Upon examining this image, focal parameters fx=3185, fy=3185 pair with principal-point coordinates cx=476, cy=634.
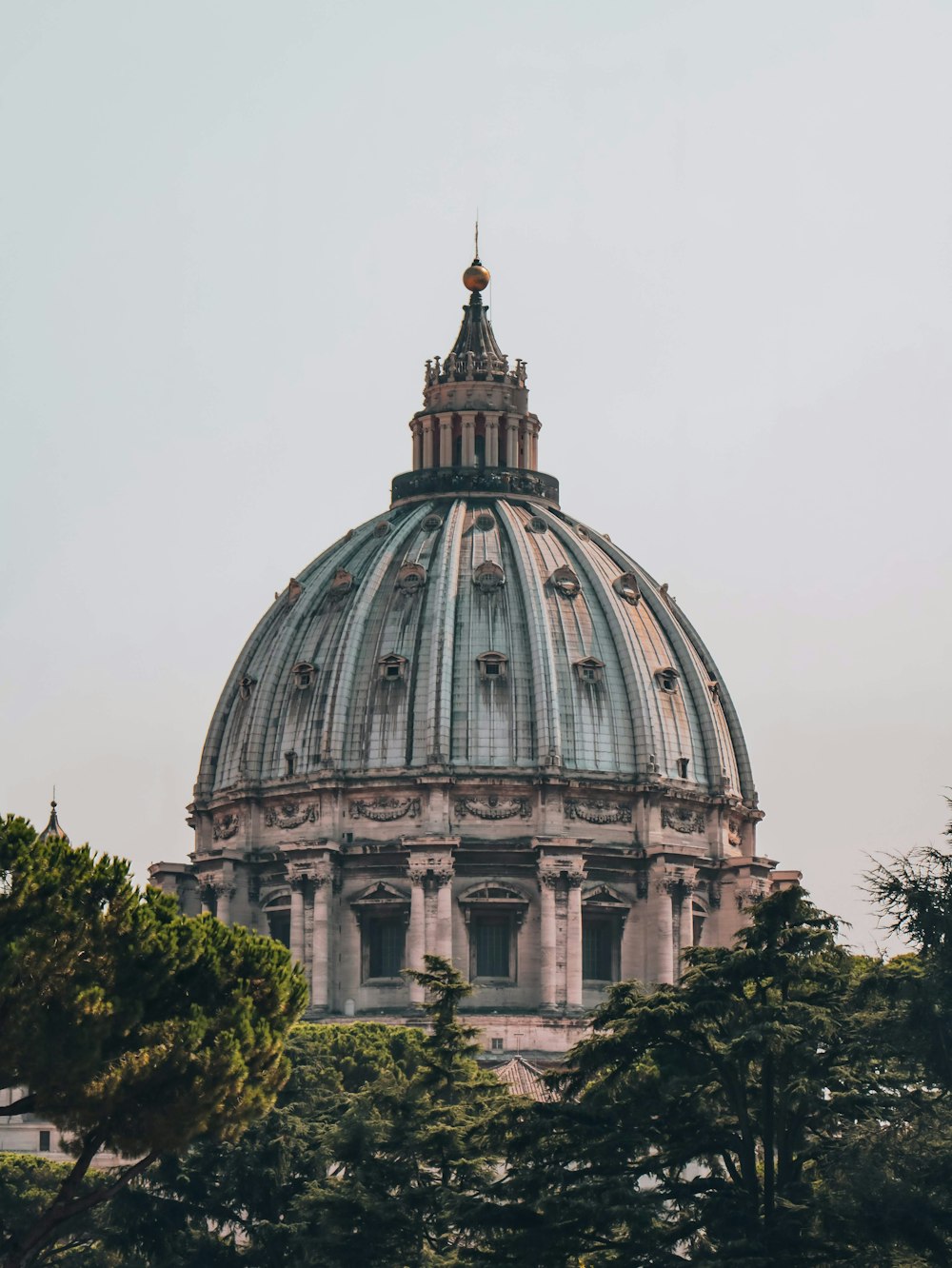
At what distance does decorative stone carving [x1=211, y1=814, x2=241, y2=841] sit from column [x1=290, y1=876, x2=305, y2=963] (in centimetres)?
549

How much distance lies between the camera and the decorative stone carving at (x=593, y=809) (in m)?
105

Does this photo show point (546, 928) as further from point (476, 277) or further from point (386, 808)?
point (476, 277)

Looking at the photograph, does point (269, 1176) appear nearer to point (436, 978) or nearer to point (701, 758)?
point (436, 978)

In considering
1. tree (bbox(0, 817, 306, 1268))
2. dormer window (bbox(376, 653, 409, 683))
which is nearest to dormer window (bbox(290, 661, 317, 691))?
dormer window (bbox(376, 653, 409, 683))

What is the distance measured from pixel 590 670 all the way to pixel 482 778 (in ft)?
19.0

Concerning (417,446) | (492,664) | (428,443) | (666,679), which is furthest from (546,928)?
(417,446)

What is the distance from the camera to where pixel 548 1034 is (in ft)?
328

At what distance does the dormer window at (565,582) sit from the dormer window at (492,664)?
3.73 m

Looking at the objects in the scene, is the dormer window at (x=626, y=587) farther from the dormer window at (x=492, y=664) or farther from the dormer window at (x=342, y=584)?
the dormer window at (x=342, y=584)

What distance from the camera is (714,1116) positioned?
178 ft

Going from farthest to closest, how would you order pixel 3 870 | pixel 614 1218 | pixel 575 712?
pixel 575 712
pixel 614 1218
pixel 3 870

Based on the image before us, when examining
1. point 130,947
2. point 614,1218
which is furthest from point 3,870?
point 614,1218

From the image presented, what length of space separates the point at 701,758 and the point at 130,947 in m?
61.2

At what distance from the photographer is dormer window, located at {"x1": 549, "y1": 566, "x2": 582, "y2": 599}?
108 meters
